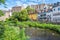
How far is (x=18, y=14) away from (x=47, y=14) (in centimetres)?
94

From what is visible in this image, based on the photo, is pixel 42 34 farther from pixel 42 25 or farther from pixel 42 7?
pixel 42 7

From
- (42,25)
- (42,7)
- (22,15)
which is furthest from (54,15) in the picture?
(22,15)

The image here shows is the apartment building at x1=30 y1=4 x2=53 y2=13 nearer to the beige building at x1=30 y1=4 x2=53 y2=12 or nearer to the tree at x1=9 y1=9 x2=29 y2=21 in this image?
the beige building at x1=30 y1=4 x2=53 y2=12

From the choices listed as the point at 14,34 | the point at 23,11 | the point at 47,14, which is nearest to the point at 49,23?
the point at 47,14

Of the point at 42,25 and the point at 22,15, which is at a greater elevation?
the point at 22,15

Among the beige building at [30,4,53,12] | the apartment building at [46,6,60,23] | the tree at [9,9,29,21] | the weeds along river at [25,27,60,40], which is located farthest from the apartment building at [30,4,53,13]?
the weeds along river at [25,27,60,40]

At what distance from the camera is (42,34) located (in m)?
6.80

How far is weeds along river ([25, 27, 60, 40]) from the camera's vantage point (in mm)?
6305

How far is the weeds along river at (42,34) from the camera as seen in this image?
630 cm

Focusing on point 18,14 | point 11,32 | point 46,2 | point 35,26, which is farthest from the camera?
point 35,26

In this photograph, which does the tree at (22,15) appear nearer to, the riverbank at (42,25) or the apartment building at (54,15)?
the riverbank at (42,25)

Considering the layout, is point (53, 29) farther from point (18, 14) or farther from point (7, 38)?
point (7, 38)

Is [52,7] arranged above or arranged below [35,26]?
above

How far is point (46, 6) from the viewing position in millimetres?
Result: 6723
